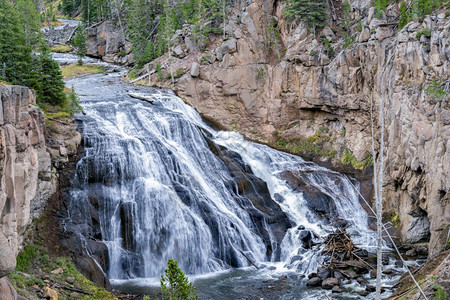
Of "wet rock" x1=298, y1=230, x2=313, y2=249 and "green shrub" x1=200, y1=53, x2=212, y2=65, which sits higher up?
"green shrub" x1=200, y1=53, x2=212, y2=65

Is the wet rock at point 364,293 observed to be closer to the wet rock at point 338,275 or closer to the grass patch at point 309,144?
the wet rock at point 338,275

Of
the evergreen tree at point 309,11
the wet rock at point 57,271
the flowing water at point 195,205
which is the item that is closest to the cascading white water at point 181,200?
the flowing water at point 195,205

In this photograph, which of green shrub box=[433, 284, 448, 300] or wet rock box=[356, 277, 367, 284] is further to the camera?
wet rock box=[356, 277, 367, 284]

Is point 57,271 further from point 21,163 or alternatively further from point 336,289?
point 336,289

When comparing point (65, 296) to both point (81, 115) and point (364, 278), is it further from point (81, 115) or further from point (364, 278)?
point (81, 115)

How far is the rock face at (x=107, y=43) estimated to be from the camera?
205ft

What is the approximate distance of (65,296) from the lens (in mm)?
16281

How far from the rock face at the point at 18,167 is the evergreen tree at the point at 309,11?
25.5 metres

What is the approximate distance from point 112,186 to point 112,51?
1730 inches

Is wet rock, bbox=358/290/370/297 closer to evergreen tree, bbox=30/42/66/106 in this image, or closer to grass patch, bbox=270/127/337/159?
grass patch, bbox=270/127/337/159

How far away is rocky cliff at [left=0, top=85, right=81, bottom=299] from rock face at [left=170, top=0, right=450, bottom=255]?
17.1 meters

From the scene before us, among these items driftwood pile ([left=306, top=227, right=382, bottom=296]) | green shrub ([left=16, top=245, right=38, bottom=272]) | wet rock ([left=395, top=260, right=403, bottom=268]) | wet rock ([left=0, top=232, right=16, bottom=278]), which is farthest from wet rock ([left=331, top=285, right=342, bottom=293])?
wet rock ([left=0, top=232, right=16, bottom=278])

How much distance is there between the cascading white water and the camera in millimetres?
22969

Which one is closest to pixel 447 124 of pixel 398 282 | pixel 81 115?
pixel 398 282
